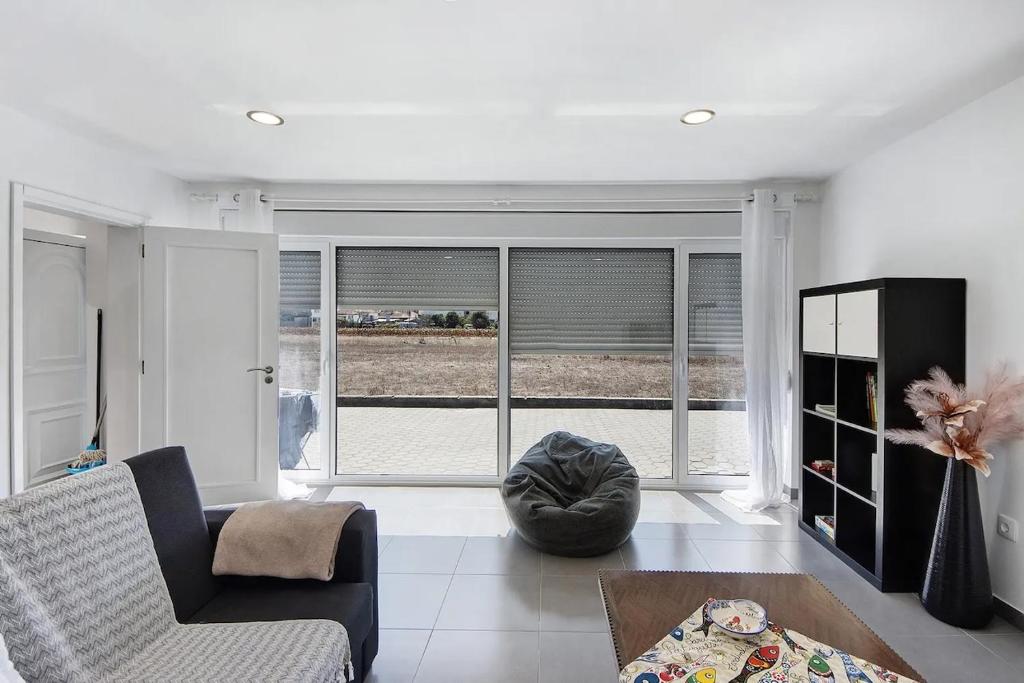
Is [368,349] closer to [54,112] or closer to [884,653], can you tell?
[54,112]

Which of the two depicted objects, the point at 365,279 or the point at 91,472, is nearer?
the point at 91,472

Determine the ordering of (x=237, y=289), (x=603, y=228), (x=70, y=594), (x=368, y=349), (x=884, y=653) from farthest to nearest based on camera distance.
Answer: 1. (x=368, y=349)
2. (x=603, y=228)
3. (x=237, y=289)
4. (x=884, y=653)
5. (x=70, y=594)

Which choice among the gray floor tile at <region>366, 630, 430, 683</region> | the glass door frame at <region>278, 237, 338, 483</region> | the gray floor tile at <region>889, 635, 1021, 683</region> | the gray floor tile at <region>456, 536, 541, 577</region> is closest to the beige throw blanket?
the gray floor tile at <region>366, 630, 430, 683</region>

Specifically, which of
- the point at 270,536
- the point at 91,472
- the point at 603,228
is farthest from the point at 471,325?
the point at 91,472

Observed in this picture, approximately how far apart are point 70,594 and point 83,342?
4165 millimetres

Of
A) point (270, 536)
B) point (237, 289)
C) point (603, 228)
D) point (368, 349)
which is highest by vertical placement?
point (603, 228)

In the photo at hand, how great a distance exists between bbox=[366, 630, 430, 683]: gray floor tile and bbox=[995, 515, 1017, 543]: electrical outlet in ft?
8.72

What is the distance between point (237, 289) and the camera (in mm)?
3965

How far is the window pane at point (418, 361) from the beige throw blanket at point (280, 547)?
8.56 feet

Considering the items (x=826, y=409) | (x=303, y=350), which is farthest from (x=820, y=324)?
(x=303, y=350)

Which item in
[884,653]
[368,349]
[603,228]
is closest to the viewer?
[884,653]

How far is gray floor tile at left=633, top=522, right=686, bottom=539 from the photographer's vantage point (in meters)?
3.54

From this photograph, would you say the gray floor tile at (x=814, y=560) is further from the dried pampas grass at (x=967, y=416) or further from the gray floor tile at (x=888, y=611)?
the dried pampas grass at (x=967, y=416)

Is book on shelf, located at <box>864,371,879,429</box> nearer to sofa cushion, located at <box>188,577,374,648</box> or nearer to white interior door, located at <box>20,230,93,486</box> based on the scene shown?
sofa cushion, located at <box>188,577,374,648</box>
